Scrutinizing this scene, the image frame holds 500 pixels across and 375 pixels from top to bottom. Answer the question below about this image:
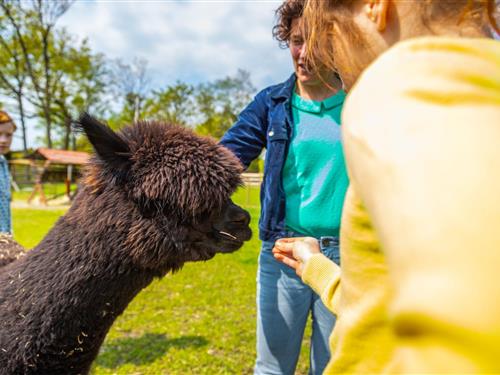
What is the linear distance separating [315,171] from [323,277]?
3.27ft

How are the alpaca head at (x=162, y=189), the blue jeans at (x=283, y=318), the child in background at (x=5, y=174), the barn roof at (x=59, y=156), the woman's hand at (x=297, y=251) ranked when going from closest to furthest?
the woman's hand at (x=297, y=251) < the alpaca head at (x=162, y=189) < the blue jeans at (x=283, y=318) < the child in background at (x=5, y=174) < the barn roof at (x=59, y=156)

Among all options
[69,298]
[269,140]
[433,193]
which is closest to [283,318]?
[269,140]

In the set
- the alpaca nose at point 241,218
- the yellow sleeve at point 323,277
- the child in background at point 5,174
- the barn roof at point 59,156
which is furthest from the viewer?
the barn roof at point 59,156

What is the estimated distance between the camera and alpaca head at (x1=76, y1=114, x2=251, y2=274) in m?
1.57

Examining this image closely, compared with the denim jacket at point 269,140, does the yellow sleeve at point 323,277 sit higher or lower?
lower

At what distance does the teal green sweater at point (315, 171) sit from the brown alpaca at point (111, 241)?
13.9 inches

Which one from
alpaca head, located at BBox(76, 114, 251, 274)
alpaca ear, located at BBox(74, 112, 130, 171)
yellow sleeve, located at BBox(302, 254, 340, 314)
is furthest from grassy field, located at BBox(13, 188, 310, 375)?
yellow sleeve, located at BBox(302, 254, 340, 314)

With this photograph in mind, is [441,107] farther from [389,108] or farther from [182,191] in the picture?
[182,191]

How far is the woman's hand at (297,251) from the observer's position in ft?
3.90

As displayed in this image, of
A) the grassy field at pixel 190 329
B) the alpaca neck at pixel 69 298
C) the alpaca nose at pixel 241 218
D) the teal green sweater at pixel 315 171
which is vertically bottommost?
the grassy field at pixel 190 329

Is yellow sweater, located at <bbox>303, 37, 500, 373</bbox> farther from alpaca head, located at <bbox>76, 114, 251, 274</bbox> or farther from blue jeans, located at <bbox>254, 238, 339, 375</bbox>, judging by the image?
blue jeans, located at <bbox>254, 238, 339, 375</bbox>

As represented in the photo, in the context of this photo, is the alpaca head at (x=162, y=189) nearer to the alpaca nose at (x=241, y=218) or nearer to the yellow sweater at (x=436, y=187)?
the alpaca nose at (x=241, y=218)

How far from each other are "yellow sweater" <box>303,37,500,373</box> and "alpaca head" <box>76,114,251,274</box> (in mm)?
1202

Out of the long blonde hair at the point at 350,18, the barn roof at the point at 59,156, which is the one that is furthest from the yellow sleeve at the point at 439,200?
the barn roof at the point at 59,156
